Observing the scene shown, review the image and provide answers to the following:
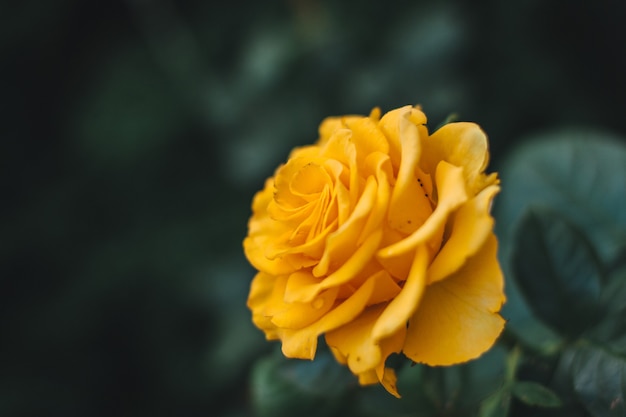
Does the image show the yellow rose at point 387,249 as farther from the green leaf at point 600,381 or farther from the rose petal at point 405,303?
the green leaf at point 600,381

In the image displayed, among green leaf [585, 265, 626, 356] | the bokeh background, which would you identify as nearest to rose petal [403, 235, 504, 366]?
green leaf [585, 265, 626, 356]

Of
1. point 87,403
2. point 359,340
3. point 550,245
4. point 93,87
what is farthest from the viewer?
point 93,87

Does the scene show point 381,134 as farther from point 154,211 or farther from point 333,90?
point 154,211

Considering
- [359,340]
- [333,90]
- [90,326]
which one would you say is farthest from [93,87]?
[359,340]

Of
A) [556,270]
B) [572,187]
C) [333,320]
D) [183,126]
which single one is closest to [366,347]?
[333,320]

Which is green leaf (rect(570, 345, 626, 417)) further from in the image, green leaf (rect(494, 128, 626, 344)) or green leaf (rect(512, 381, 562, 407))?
green leaf (rect(494, 128, 626, 344))

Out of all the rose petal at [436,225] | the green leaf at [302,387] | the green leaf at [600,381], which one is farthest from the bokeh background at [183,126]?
the rose petal at [436,225]

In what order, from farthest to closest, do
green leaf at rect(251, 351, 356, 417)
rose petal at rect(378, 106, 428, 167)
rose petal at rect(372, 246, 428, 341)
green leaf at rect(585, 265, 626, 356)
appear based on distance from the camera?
green leaf at rect(251, 351, 356, 417) → green leaf at rect(585, 265, 626, 356) → rose petal at rect(378, 106, 428, 167) → rose petal at rect(372, 246, 428, 341)

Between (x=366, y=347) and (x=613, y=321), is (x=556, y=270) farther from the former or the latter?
(x=366, y=347)
